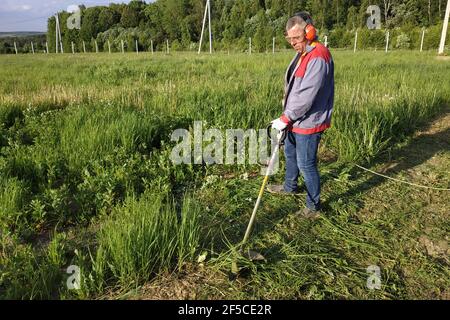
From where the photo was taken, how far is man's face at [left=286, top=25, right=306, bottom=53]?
2.52 meters

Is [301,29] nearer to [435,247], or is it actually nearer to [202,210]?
[202,210]

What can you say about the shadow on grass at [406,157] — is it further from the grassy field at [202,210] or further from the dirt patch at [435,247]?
the dirt patch at [435,247]

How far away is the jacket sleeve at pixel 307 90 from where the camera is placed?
8.03 ft

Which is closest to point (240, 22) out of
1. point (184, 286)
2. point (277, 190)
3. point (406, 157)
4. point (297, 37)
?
point (406, 157)

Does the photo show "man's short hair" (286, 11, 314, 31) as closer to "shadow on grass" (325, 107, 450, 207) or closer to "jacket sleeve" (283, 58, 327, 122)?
"jacket sleeve" (283, 58, 327, 122)

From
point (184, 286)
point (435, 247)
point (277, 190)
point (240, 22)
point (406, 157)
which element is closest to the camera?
point (184, 286)

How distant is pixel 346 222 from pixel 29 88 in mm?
7220

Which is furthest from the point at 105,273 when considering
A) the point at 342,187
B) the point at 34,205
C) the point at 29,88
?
the point at 29,88

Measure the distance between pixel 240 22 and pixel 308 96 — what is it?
4360 cm

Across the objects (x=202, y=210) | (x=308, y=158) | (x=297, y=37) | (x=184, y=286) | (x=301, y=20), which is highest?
(x=301, y=20)

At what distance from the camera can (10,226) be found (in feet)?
8.73

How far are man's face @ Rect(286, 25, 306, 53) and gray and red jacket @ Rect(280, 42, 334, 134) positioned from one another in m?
0.06

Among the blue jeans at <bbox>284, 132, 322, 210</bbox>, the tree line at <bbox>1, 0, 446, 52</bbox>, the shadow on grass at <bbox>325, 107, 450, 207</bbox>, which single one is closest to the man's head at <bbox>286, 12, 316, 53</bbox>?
the blue jeans at <bbox>284, 132, 322, 210</bbox>

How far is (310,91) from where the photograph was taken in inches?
98.1
